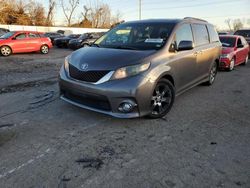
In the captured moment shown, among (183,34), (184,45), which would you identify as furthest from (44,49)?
(184,45)

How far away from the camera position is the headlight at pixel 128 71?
4.05 m

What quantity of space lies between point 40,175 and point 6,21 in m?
46.6

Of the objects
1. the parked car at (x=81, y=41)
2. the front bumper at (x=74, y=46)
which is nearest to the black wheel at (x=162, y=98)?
the parked car at (x=81, y=41)

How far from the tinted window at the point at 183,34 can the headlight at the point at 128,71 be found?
1230 mm

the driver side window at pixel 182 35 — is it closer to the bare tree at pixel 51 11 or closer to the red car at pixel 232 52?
the red car at pixel 232 52

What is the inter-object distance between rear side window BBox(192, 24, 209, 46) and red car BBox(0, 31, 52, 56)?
42.8 feet

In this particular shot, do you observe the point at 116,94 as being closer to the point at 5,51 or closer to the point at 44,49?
the point at 5,51

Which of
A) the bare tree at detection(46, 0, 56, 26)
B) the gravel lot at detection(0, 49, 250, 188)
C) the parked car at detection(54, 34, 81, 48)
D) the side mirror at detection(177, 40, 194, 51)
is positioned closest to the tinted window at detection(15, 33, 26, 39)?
the parked car at detection(54, 34, 81, 48)

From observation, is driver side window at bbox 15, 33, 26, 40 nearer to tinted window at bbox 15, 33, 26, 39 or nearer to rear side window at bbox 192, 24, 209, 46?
tinted window at bbox 15, 33, 26, 39

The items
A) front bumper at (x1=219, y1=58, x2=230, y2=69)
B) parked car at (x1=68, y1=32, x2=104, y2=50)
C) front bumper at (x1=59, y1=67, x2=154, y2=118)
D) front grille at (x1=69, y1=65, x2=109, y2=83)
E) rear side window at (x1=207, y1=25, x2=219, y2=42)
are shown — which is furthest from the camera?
parked car at (x1=68, y1=32, x2=104, y2=50)

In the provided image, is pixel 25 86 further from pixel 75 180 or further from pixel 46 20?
pixel 46 20

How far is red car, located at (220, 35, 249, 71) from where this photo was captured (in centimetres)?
980

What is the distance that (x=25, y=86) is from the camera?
7094 millimetres

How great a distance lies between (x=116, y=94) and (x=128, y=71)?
42 centimetres
